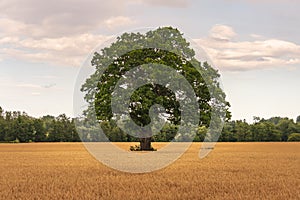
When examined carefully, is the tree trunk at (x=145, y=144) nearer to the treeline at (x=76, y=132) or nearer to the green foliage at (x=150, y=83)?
the green foliage at (x=150, y=83)

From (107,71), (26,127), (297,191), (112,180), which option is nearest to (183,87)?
(107,71)

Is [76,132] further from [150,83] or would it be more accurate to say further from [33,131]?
[150,83]

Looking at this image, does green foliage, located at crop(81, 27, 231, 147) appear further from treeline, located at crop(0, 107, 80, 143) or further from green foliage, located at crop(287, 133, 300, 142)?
green foliage, located at crop(287, 133, 300, 142)

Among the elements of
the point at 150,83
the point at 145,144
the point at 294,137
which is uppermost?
the point at 150,83

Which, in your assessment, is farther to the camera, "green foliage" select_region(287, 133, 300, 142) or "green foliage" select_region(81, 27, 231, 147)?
"green foliage" select_region(287, 133, 300, 142)

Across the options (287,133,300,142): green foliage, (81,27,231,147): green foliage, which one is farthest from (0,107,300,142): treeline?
(81,27,231,147): green foliage

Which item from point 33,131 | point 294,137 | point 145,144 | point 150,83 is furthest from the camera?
point 294,137

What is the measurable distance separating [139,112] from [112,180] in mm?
25306

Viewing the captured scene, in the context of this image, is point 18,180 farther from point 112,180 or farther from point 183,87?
point 183,87

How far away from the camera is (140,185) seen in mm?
17922

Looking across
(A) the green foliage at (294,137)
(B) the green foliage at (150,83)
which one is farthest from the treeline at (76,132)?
(B) the green foliage at (150,83)

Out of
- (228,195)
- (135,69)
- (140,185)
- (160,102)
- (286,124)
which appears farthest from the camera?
(286,124)

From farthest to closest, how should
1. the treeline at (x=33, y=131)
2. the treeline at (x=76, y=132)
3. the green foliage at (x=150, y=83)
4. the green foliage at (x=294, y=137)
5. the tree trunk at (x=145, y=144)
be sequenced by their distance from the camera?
the green foliage at (x=294, y=137) < the treeline at (x=33, y=131) < the treeline at (x=76, y=132) < the tree trunk at (x=145, y=144) < the green foliage at (x=150, y=83)

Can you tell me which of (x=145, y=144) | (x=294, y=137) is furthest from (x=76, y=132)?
(x=145, y=144)
